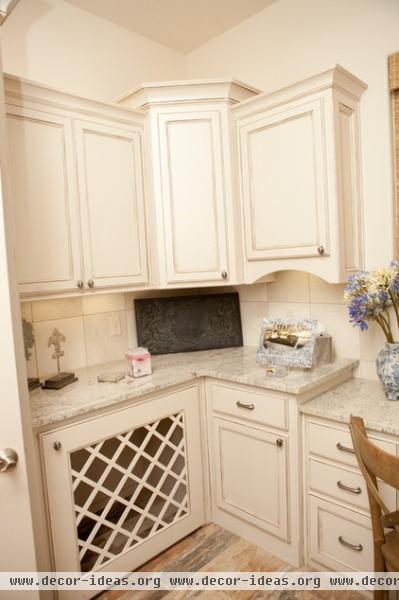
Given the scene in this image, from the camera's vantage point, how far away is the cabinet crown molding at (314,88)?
167 centimetres

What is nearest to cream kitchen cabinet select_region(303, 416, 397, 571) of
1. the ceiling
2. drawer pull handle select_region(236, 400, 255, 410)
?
drawer pull handle select_region(236, 400, 255, 410)

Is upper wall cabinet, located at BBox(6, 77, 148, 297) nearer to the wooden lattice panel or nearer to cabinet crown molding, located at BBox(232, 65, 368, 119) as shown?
cabinet crown molding, located at BBox(232, 65, 368, 119)

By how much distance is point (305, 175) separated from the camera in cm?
179

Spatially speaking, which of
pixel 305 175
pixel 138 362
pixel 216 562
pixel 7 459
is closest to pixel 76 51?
pixel 305 175

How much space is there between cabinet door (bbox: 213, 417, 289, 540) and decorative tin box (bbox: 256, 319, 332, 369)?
0.36 m

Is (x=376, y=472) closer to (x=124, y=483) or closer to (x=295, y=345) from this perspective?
(x=295, y=345)

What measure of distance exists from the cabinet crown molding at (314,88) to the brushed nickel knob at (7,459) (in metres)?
1.81

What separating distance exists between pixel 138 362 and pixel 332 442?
0.95 m

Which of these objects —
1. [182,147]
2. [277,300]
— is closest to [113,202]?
[182,147]

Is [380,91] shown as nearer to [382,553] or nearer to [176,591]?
[382,553]

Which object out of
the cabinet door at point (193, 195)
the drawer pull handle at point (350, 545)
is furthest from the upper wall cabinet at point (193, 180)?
the drawer pull handle at point (350, 545)

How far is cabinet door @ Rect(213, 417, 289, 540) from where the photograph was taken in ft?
5.78

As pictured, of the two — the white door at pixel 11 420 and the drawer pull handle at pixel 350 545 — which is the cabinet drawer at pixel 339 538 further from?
the white door at pixel 11 420

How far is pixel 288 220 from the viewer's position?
1.87 meters
